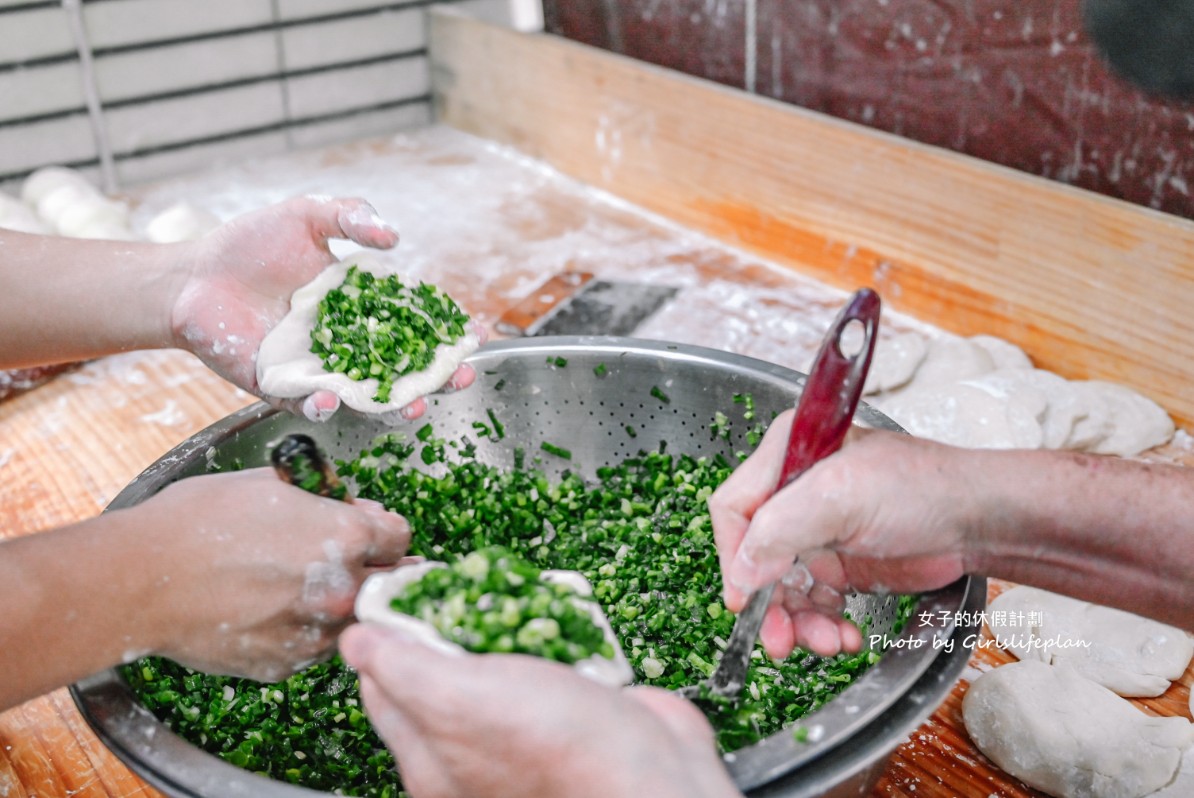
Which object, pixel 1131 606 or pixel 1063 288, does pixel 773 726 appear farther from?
pixel 1063 288

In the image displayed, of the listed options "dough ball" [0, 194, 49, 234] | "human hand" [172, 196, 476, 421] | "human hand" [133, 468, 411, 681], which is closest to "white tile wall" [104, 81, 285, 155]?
"dough ball" [0, 194, 49, 234]

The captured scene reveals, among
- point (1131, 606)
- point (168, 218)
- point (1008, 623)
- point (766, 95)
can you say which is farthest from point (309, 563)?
point (766, 95)

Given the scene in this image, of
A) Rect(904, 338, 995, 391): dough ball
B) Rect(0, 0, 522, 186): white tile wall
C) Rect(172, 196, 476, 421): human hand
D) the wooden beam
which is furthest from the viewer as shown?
Rect(0, 0, 522, 186): white tile wall

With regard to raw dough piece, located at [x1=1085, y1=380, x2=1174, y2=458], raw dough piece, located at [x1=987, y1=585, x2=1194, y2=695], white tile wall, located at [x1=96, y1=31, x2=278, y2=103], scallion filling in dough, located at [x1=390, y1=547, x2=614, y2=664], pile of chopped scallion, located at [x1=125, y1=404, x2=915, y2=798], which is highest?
white tile wall, located at [x1=96, y1=31, x2=278, y2=103]

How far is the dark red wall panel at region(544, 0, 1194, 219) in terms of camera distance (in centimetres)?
215

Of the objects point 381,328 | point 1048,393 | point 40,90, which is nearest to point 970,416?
point 1048,393

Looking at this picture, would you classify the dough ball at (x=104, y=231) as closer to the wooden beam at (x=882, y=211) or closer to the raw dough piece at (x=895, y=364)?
the wooden beam at (x=882, y=211)

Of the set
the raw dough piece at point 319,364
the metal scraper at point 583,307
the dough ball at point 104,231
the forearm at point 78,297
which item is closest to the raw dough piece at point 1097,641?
the raw dough piece at point 319,364

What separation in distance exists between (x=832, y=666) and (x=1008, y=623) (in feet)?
1.39

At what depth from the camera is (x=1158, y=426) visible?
2000 mm

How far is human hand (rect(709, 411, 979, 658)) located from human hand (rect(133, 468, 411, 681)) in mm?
426

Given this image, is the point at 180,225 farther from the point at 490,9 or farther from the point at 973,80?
the point at 973,80

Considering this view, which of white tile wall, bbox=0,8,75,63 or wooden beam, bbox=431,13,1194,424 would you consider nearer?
wooden beam, bbox=431,13,1194,424

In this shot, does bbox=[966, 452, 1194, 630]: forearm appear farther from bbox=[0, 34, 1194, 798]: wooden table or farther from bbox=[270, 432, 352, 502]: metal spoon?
bbox=[270, 432, 352, 502]: metal spoon
